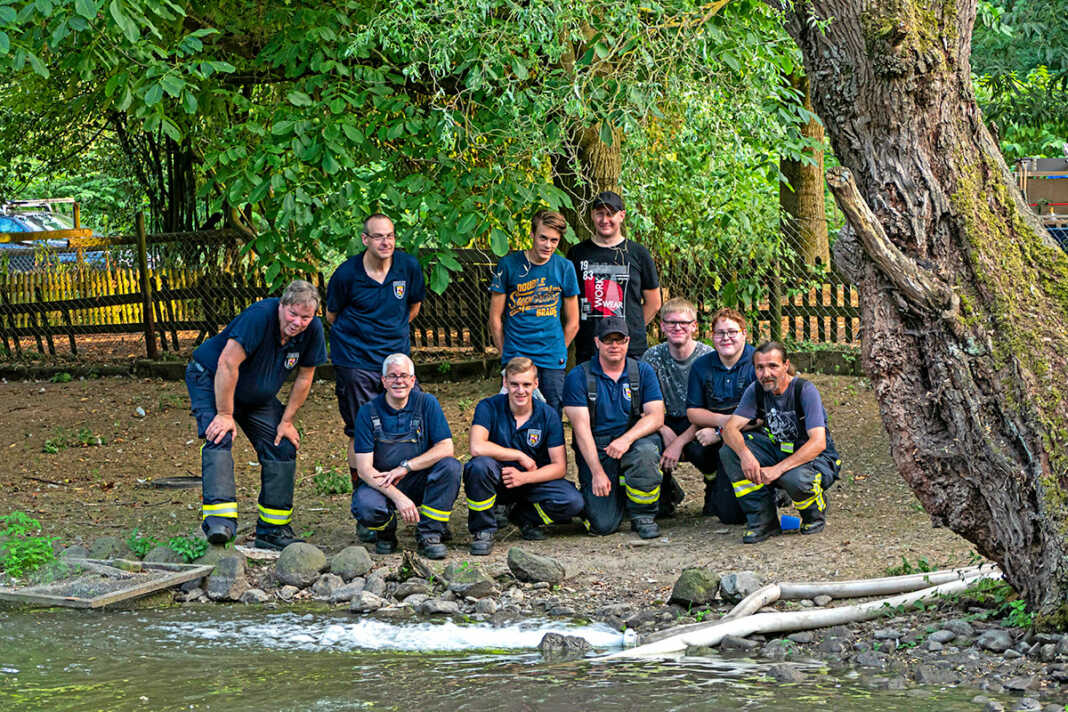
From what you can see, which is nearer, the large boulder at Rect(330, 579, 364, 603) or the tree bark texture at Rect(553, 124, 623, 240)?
the large boulder at Rect(330, 579, 364, 603)

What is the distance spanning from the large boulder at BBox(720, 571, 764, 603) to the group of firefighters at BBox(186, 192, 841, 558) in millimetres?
1036

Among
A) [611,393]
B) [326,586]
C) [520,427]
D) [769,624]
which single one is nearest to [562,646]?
[769,624]

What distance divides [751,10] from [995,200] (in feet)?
10.5

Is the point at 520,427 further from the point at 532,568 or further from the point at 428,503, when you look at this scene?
the point at 532,568

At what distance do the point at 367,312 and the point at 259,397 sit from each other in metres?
0.88

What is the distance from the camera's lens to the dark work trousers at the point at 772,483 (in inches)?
285

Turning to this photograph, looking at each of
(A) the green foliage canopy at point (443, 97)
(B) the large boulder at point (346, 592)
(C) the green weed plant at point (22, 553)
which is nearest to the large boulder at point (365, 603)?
(B) the large boulder at point (346, 592)

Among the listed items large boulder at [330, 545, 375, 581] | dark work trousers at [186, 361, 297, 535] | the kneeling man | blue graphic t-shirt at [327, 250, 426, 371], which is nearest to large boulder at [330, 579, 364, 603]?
large boulder at [330, 545, 375, 581]

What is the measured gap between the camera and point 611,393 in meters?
7.80

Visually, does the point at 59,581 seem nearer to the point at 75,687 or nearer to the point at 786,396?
the point at 75,687

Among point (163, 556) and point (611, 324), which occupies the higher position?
point (611, 324)

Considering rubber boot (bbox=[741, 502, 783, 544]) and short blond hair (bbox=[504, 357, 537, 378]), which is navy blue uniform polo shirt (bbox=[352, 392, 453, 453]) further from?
rubber boot (bbox=[741, 502, 783, 544])

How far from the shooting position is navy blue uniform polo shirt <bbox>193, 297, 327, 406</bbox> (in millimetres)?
7430

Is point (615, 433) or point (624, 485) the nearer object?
point (624, 485)
